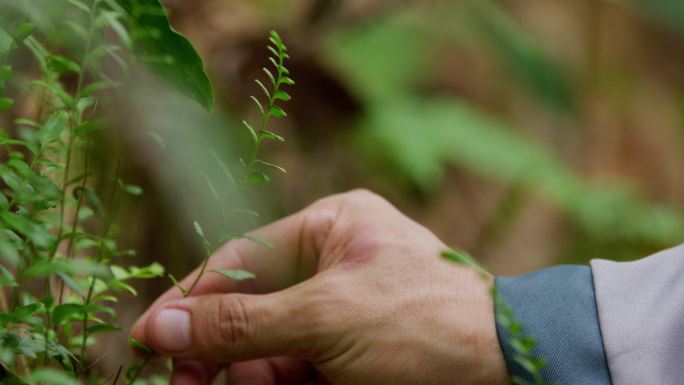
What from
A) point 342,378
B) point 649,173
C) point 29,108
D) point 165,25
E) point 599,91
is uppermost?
point 165,25

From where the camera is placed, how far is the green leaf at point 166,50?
56 centimetres

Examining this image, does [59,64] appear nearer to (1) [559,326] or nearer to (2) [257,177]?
(2) [257,177]

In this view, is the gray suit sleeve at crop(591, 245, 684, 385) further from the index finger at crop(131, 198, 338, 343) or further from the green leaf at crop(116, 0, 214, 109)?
the green leaf at crop(116, 0, 214, 109)

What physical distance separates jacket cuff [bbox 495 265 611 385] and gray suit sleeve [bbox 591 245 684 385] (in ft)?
0.04

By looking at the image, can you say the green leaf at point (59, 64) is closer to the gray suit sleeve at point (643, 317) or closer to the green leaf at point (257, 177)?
the green leaf at point (257, 177)

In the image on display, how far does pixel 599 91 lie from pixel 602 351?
3.51 metres

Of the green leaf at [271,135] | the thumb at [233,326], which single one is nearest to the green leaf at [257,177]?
the green leaf at [271,135]

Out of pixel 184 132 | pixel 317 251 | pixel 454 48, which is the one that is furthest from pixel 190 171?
pixel 454 48

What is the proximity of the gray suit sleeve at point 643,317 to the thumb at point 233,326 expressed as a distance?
31cm

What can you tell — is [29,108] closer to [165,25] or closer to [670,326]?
[165,25]

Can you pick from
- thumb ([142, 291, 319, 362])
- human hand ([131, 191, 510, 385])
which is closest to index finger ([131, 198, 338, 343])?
human hand ([131, 191, 510, 385])

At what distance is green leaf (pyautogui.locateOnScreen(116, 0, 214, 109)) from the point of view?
1.82 ft

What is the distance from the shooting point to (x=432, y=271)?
0.98 m

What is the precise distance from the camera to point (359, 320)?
2.93 ft
